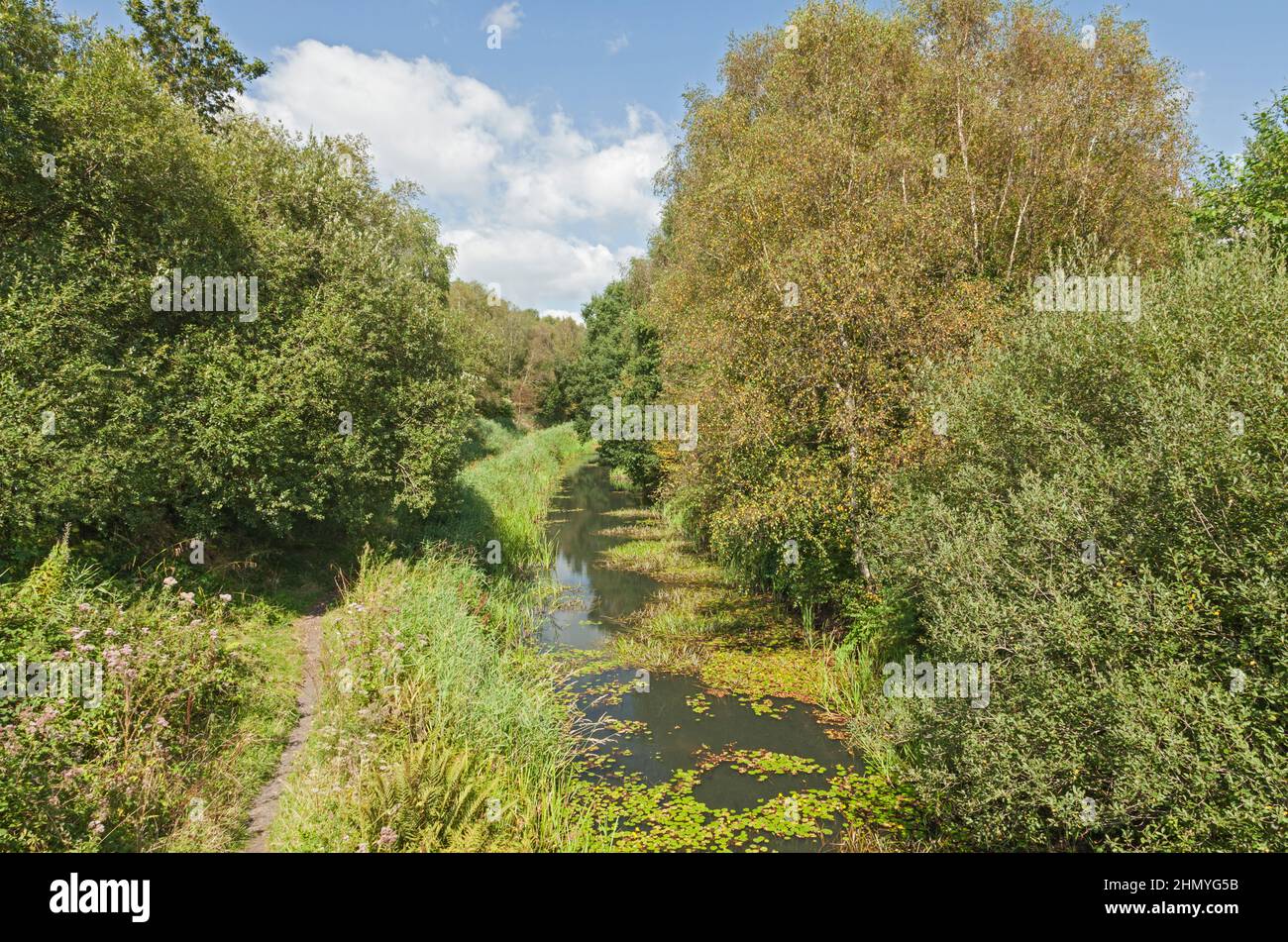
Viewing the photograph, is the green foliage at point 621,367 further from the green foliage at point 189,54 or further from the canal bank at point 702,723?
the green foliage at point 189,54

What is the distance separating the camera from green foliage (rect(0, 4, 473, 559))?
33.4ft

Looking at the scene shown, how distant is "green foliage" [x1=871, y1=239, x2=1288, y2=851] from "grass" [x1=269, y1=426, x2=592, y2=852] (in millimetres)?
5678

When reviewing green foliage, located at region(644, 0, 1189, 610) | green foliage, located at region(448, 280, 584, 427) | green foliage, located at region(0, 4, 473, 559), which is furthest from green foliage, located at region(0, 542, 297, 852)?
green foliage, located at region(448, 280, 584, 427)

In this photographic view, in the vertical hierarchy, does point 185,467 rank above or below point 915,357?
below

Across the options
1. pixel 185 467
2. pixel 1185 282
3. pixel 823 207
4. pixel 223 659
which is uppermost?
pixel 823 207

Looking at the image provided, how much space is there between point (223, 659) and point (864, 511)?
12.2 meters

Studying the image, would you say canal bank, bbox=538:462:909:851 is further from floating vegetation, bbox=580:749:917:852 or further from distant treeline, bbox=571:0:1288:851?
distant treeline, bbox=571:0:1288:851

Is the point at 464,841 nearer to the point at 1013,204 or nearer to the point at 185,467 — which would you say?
the point at 185,467

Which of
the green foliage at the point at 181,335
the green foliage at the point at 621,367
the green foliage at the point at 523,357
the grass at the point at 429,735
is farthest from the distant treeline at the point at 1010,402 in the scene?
the green foliage at the point at 523,357

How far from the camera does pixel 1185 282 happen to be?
26.5 ft

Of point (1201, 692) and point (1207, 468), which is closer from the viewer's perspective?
point (1201, 692)

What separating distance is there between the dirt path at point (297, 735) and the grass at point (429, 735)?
0.26 m

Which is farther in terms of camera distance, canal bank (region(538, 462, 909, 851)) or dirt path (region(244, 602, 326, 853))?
canal bank (region(538, 462, 909, 851))

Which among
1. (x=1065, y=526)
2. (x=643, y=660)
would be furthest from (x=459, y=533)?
(x=1065, y=526)
